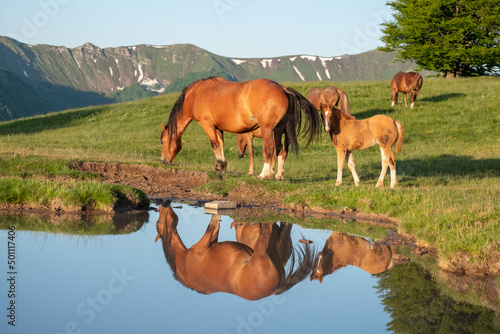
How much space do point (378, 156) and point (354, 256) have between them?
1594cm

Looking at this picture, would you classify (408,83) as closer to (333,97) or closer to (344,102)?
(333,97)

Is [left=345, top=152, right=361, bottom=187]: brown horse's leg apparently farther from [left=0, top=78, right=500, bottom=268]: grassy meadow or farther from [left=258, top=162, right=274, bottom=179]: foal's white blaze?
[left=258, top=162, right=274, bottom=179]: foal's white blaze

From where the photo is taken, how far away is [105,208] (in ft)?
41.4

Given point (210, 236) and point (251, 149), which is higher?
point (251, 149)

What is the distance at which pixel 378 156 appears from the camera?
24375 millimetres

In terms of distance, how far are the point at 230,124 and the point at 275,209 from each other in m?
3.70

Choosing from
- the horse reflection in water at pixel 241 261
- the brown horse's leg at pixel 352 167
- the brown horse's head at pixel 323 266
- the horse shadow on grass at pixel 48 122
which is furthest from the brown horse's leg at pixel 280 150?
the horse shadow on grass at pixel 48 122

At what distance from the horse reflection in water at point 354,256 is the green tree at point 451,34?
137 feet

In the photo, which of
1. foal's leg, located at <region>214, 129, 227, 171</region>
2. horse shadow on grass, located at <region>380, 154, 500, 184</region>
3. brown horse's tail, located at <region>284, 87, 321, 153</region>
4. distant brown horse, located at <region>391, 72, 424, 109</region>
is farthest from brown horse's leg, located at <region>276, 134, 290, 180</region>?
distant brown horse, located at <region>391, 72, 424, 109</region>

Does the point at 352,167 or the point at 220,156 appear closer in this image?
the point at 352,167

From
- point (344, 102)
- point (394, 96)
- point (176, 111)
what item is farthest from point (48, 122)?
point (176, 111)

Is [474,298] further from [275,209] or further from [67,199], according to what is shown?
[67,199]

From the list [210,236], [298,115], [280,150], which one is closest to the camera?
[210,236]

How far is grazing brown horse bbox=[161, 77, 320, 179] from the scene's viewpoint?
50.6ft
